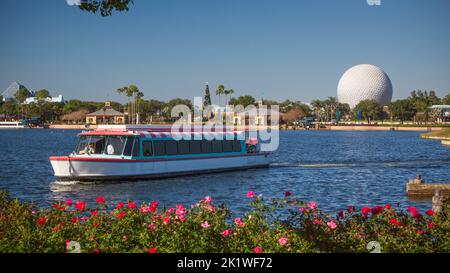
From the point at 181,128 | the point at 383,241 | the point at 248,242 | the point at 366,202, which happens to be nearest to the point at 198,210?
the point at 248,242

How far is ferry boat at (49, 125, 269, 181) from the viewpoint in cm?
3659

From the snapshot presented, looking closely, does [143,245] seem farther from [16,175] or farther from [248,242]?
[16,175]

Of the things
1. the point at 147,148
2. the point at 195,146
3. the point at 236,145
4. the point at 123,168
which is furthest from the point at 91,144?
the point at 236,145

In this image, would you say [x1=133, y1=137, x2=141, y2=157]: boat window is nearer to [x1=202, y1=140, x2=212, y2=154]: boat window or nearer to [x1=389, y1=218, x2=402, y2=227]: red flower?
[x1=202, y1=140, x2=212, y2=154]: boat window

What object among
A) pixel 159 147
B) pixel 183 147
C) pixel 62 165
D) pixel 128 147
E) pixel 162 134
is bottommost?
pixel 62 165

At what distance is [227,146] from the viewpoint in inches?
1903

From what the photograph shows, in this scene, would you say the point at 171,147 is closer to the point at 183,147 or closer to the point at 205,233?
the point at 183,147

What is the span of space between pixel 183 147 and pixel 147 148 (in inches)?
169

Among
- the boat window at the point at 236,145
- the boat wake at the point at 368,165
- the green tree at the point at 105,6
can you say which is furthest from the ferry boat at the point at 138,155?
the green tree at the point at 105,6

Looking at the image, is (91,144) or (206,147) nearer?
(91,144)

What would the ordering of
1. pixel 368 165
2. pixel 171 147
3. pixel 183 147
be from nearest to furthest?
pixel 171 147 < pixel 183 147 < pixel 368 165

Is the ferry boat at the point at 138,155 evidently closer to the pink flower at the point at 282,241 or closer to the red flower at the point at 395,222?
the red flower at the point at 395,222

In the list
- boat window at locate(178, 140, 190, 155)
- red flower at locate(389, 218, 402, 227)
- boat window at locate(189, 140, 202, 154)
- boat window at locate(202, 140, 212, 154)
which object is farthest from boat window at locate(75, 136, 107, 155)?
red flower at locate(389, 218, 402, 227)
